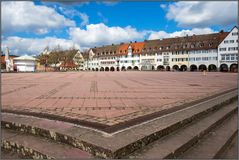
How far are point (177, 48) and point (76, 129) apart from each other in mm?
73306

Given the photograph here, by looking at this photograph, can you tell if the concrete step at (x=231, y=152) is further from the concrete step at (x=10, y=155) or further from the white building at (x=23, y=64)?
the white building at (x=23, y=64)

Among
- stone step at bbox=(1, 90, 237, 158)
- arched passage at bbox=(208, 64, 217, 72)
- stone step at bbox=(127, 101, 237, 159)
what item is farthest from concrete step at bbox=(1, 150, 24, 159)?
arched passage at bbox=(208, 64, 217, 72)

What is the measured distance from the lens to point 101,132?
3498 millimetres

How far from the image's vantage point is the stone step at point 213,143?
333 cm

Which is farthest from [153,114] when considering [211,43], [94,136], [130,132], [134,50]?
[134,50]

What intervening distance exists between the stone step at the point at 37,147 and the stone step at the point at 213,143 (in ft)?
5.63

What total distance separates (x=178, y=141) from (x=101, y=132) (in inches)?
52.3

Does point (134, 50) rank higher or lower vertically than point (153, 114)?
higher

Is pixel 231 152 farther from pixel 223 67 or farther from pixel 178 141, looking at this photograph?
pixel 223 67

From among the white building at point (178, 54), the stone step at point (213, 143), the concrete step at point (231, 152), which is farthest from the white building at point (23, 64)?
the concrete step at point (231, 152)

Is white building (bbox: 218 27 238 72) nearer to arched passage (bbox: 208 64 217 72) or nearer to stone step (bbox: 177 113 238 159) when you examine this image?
arched passage (bbox: 208 64 217 72)

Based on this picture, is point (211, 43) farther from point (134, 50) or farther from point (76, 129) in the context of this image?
point (76, 129)

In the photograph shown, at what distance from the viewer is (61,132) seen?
136 inches

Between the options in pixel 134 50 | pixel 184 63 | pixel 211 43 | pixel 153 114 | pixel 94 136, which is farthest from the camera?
pixel 134 50
